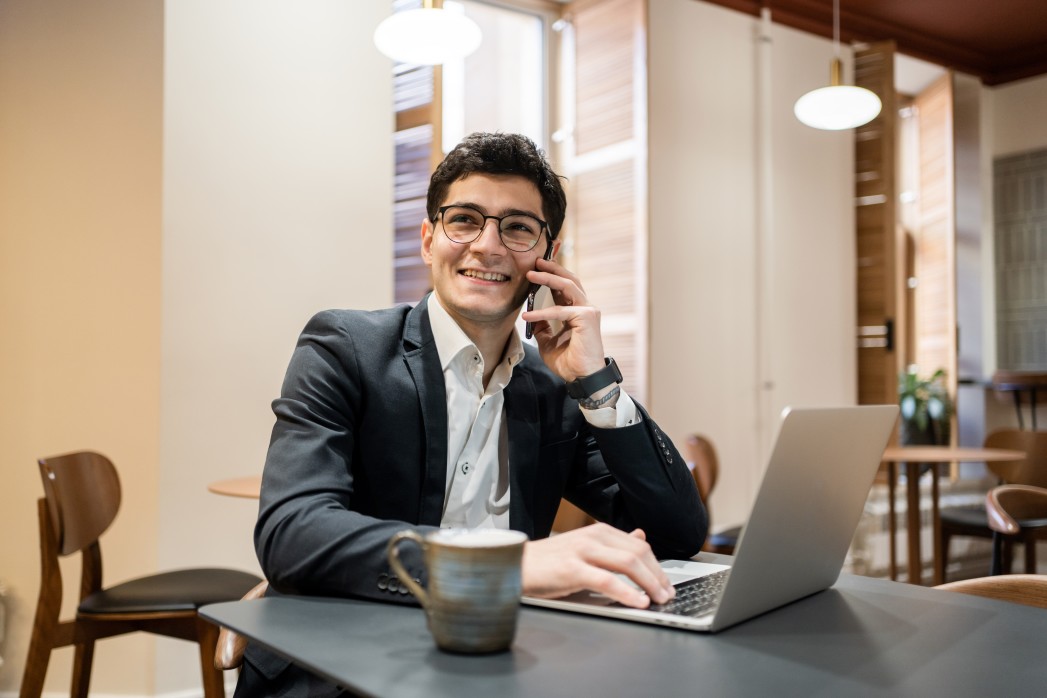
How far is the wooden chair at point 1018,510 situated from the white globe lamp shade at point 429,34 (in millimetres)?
2473

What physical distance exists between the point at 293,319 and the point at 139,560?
1057 millimetres

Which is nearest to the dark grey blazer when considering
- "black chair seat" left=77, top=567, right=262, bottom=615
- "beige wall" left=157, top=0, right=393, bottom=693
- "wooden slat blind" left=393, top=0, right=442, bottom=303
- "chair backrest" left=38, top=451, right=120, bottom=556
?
"black chair seat" left=77, top=567, right=262, bottom=615

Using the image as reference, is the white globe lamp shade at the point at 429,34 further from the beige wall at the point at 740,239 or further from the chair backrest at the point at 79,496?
the beige wall at the point at 740,239

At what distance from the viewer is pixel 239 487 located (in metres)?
3.06

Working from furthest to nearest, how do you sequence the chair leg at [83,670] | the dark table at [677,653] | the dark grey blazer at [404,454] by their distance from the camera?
the chair leg at [83,670] → the dark grey blazer at [404,454] → the dark table at [677,653]

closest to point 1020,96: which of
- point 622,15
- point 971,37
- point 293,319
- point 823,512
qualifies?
point 971,37

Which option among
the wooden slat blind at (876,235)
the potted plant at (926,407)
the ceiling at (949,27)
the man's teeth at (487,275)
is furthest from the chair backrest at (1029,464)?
the man's teeth at (487,275)

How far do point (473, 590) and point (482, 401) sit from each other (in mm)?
727

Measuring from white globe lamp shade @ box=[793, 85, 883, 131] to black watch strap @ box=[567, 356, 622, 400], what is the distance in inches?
127

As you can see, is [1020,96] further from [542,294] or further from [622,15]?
[542,294]

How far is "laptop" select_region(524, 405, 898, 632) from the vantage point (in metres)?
0.90

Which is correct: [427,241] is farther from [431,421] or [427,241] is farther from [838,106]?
[838,106]

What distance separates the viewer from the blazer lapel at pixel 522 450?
1474 millimetres

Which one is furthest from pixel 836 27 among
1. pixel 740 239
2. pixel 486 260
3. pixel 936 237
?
pixel 486 260
